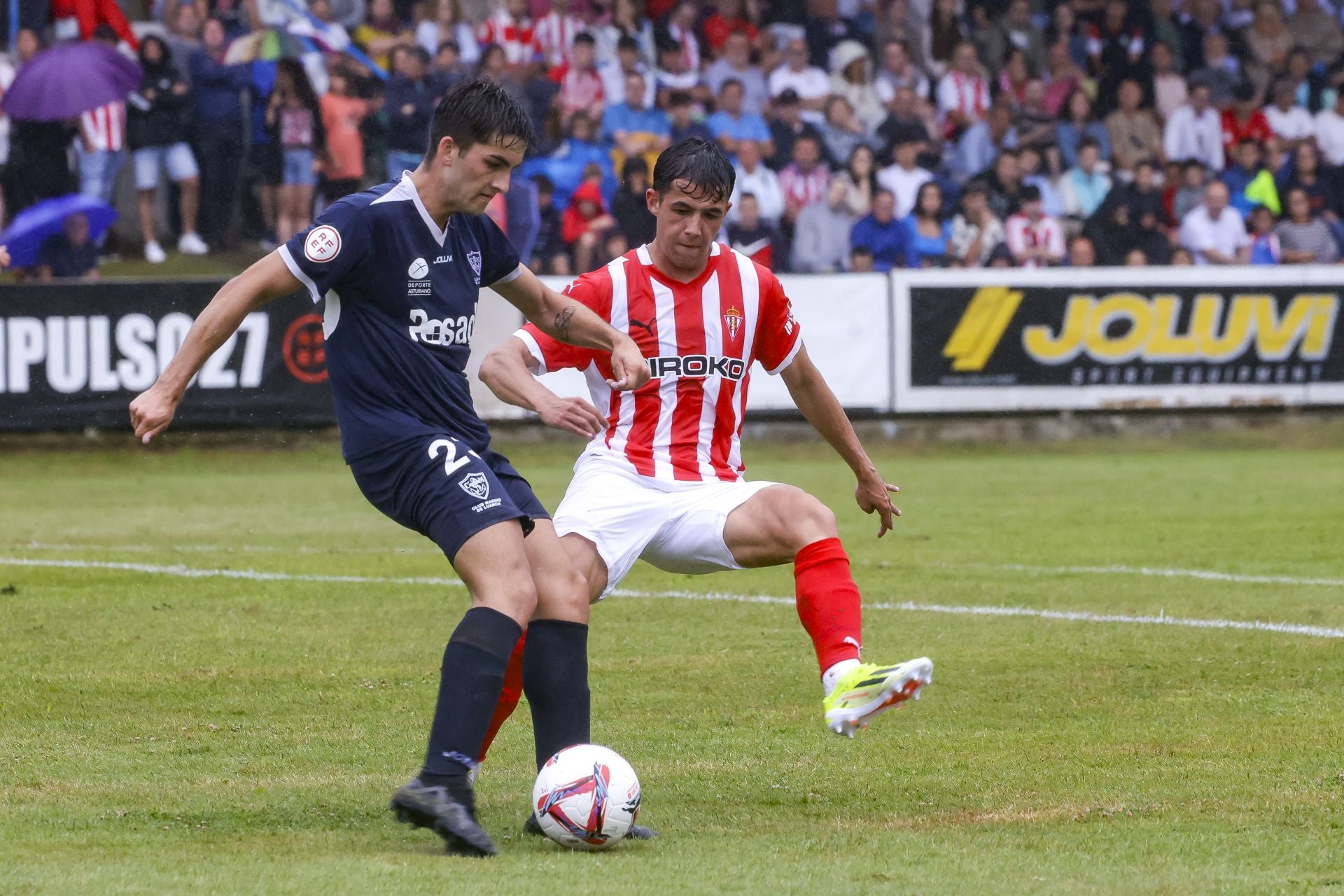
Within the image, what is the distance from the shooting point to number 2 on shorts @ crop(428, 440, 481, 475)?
14.6 ft

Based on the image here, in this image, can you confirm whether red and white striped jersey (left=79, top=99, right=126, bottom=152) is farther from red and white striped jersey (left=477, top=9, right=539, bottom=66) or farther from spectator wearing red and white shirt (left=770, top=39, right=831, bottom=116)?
spectator wearing red and white shirt (left=770, top=39, right=831, bottom=116)

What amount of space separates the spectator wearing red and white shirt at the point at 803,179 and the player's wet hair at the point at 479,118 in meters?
14.4

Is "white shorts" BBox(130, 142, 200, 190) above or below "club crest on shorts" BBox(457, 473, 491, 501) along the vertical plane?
below

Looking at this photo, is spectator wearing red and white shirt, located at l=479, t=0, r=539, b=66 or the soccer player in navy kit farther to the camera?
spectator wearing red and white shirt, located at l=479, t=0, r=539, b=66

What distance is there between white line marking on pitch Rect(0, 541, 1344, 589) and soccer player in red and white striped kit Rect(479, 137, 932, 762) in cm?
419

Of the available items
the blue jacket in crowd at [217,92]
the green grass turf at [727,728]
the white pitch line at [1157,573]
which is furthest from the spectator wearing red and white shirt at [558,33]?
the white pitch line at [1157,573]

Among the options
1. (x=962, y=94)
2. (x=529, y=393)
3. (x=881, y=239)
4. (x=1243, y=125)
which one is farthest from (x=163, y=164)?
(x=529, y=393)

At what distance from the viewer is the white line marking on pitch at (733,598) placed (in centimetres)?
763

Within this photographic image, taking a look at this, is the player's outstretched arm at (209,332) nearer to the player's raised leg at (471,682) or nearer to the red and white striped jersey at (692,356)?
the player's raised leg at (471,682)

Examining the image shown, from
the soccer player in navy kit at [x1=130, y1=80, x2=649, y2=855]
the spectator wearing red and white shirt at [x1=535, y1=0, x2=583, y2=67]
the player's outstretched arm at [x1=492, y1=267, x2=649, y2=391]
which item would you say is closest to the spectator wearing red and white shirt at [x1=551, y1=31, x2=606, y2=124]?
the spectator wearing red and white shirt at [x1=535, y1=0, x2=583, y2=67]

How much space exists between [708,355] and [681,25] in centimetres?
1623

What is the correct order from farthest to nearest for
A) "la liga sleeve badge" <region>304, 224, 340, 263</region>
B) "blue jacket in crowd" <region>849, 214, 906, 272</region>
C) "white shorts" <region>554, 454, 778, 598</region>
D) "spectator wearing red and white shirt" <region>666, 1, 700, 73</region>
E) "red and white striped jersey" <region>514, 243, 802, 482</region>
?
1. "spectator wearing red and white shirt" <region>666, 1, 700, 73</region>
2. "blue jacket in crowd" <region>849, 214, 906, 272</region>
3. "red and white striped jersey" <region>514, 243, 802, 482</region>
4. "white shorts" <region>554, 454, 778, 598</region>
5. "la liga sleeve badge" <region>304, 224, 340, 263</region>

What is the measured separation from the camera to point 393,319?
4.54m

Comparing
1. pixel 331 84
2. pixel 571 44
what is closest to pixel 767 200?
pixel 571 44
